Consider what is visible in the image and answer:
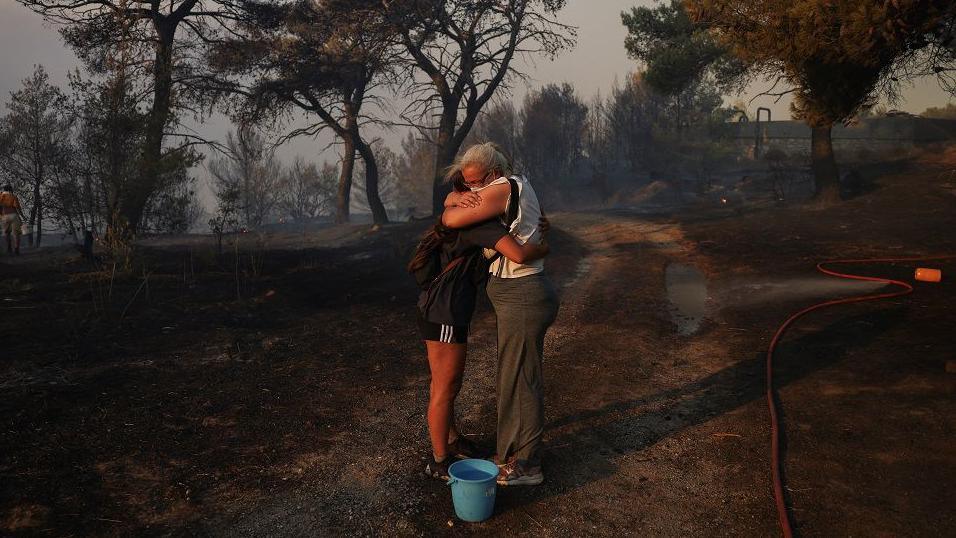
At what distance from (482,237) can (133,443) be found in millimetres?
2790

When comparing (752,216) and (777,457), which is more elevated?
(752,216)

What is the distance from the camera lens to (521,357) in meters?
3.46

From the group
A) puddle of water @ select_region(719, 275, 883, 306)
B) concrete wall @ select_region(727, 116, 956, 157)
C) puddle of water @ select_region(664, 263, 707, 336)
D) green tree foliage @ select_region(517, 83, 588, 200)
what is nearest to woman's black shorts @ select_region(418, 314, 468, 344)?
puddle of water @ select_region(664, 263, 707, 336)

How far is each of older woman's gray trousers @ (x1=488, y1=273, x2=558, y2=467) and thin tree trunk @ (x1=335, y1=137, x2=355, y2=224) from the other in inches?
935

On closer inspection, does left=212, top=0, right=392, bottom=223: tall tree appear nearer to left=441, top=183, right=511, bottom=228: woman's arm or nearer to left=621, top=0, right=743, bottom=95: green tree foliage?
left=621, top=0, right=743, bottom=95: green tree foliage

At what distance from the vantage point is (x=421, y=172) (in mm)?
64312

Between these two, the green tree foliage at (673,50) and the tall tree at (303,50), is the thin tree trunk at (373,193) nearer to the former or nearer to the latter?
the tall tree at (303,50)

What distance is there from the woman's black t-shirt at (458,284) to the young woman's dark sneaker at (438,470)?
87cm

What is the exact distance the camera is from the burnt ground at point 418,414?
3.24 metres

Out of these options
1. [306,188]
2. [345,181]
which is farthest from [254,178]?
[345,181]

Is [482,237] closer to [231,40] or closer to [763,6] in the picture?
[763,6]

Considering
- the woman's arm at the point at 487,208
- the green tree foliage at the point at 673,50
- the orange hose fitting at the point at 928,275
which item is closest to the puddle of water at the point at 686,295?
the orange hose fitting at the point at 928,275

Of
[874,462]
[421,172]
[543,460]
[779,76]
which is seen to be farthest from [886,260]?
[421,172]

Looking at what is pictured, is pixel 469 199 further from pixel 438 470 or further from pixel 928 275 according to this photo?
pixel 928 275
